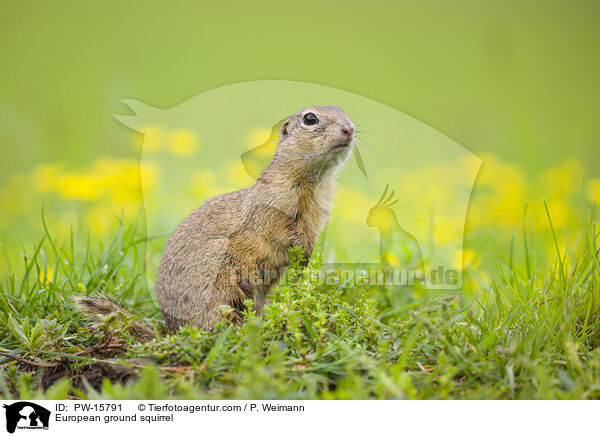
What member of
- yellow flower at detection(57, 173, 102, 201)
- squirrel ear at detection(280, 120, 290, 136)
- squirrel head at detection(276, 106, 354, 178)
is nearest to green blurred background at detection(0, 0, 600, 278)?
yellow flower at detection(57, 173, 102, 201)

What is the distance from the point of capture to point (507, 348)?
9.15ft

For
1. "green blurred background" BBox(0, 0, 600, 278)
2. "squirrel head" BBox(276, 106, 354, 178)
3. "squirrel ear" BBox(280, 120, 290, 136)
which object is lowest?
"squirrel head" BBox(276, 106, 354, 178)

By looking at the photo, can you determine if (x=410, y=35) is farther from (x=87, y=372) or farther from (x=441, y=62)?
(x=87, y=372)

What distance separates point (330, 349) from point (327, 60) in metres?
3.05

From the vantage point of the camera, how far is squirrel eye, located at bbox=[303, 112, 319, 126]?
359 centimetres

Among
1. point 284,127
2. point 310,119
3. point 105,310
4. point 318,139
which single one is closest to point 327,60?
point 284,127

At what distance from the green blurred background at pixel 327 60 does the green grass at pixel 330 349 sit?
154 centimetres

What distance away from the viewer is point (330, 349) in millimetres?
2701

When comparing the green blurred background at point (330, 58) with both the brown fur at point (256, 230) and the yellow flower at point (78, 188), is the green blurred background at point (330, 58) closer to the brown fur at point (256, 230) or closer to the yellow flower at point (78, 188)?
the yellow flower at point (78, 188)

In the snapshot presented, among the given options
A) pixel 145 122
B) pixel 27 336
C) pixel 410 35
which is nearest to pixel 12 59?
pixel 145 122

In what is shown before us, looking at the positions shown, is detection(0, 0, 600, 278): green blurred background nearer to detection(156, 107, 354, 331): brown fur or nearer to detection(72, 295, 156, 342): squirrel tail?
detection(156, 107, 354, 331): brown fur

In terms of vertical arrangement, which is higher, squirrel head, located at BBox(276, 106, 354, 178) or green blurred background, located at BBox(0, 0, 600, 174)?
green blurred background, located at BBox(0, 0, 600, 174)

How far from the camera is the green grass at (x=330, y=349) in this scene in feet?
8.02

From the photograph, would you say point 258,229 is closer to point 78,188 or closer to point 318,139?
point 318,139
